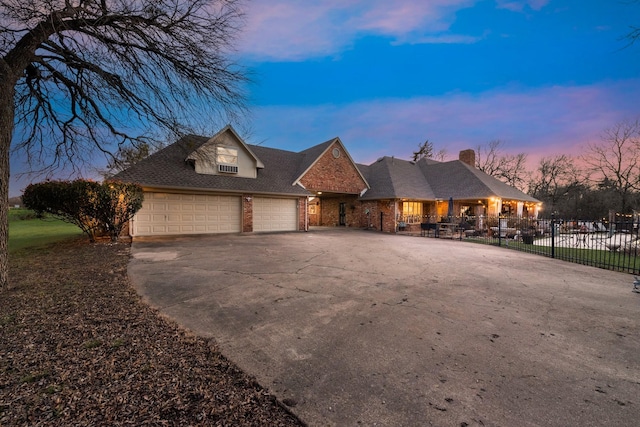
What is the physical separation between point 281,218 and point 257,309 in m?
14.8

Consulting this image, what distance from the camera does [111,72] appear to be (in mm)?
6234

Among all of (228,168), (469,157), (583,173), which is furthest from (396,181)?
(583,173)

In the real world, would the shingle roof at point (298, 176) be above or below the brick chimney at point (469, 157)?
below

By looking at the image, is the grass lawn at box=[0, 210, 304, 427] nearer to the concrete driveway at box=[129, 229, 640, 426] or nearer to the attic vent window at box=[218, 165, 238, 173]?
the concrete driveway at box=[129, 229, 640, 426]

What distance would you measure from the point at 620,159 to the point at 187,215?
43553 millimetres

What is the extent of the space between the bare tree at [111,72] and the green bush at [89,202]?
9.41ft

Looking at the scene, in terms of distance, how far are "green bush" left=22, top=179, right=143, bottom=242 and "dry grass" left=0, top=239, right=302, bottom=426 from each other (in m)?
7.50

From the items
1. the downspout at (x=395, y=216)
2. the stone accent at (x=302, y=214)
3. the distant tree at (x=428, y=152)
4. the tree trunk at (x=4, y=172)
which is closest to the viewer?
the tree trunk at (x=4, y=172)

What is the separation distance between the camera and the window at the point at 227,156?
16.9m

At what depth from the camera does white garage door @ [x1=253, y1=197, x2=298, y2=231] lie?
58.5 feet

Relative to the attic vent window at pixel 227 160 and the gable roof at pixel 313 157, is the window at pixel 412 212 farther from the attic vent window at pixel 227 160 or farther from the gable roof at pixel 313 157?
the attic vent window at pixel 227 160

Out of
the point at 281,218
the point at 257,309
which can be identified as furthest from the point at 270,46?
the point at 281,218

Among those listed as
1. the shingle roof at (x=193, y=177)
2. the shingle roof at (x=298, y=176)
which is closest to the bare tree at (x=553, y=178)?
the shingle roof at (x=298, y=176)

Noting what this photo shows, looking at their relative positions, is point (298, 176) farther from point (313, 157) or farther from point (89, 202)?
point (89, 202)
